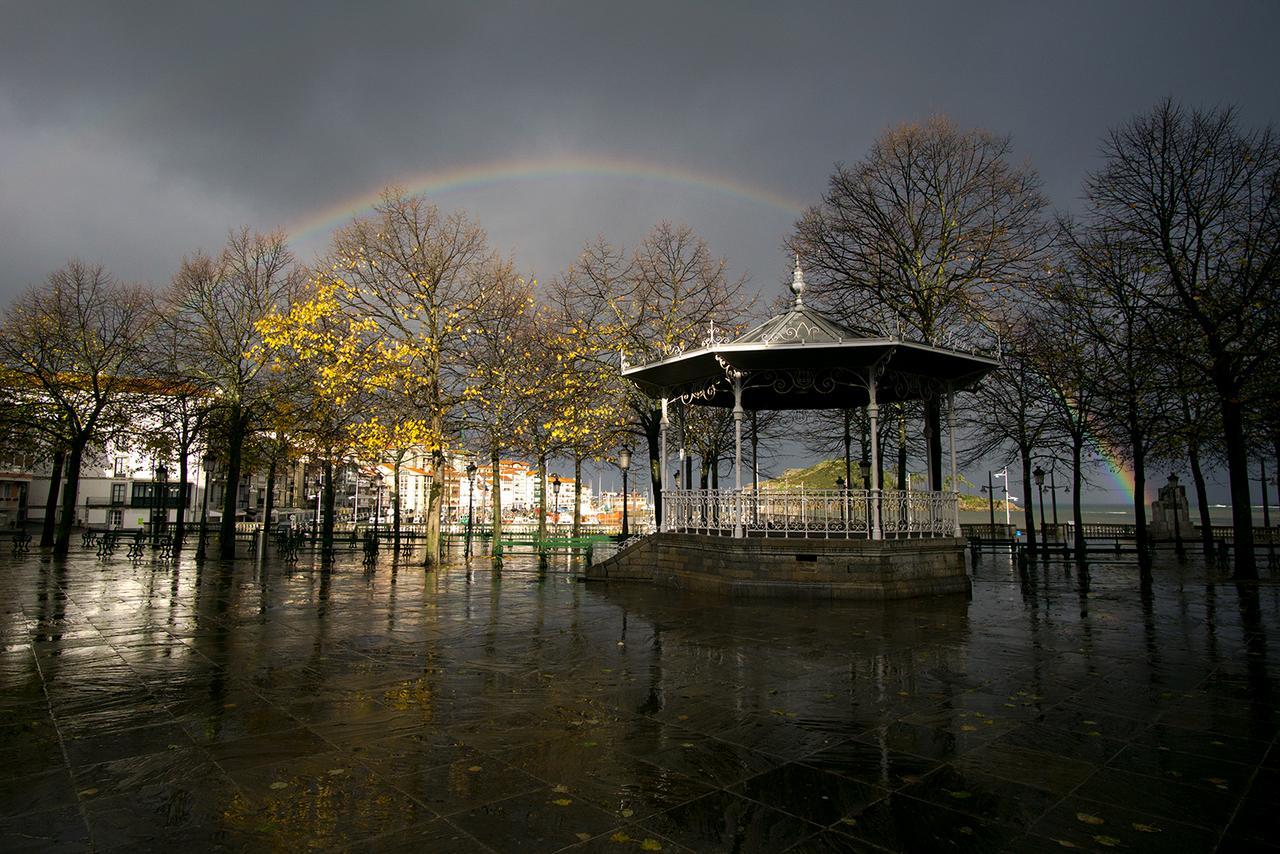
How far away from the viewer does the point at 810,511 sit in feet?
53.4

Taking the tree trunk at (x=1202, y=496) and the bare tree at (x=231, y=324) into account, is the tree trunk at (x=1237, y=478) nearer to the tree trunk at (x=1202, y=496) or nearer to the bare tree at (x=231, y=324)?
the tree trunk at (x=1202, y=496)

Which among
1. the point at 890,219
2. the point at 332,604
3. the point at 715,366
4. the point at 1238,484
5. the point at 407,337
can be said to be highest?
the point at 890,219

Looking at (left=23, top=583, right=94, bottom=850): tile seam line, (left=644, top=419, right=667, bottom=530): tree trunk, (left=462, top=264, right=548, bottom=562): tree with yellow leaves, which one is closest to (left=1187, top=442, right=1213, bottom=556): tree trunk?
(left=644, top=419, right=667, bottom=530): tree trunk

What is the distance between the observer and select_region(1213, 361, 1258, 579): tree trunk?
18.0 metres

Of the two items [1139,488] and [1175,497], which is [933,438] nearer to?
[1139,488]

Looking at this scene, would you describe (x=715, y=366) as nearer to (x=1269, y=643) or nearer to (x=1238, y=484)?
(x=1269, y=643)

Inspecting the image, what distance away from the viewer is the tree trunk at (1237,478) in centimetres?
1802

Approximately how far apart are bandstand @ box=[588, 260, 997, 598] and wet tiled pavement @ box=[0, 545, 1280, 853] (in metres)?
2.90

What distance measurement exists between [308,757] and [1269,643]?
1218 cm

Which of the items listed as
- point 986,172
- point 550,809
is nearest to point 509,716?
point 550,809

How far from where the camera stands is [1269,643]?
971 centimetres

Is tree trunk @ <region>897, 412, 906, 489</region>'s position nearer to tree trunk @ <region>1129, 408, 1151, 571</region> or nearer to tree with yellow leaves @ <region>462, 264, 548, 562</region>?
tree trunk @ <region>1129, 408, 1151, 571</region>

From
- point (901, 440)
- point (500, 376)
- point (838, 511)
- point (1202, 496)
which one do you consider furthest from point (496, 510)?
point (1202, 496)

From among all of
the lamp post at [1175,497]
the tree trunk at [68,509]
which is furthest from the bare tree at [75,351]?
the lamp post at [1175,497]
